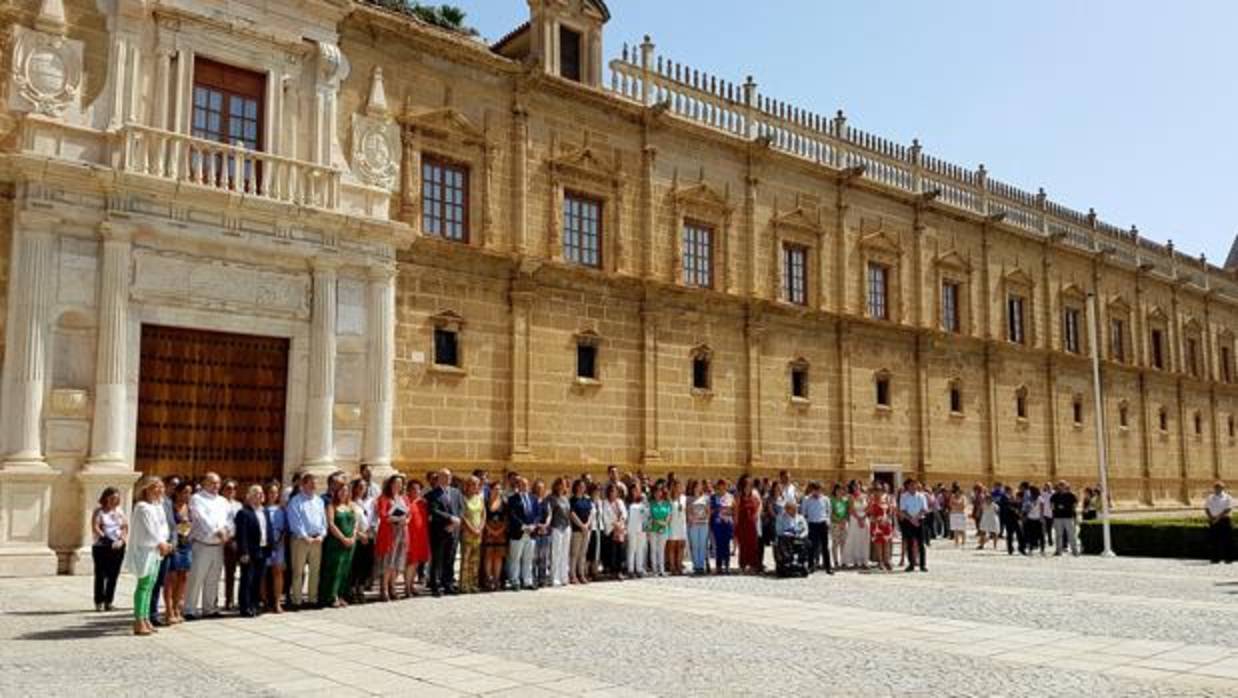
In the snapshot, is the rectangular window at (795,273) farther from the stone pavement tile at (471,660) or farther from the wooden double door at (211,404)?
the stone pavement tile at (471,660)

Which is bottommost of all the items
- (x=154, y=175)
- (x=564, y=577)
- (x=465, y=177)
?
(x=564, y=577)

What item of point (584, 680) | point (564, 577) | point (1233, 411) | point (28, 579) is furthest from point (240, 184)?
point (1233, 411)

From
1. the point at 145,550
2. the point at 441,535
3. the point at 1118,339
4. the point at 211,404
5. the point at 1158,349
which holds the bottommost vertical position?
the point at 441,535

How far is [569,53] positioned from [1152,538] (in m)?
15.7

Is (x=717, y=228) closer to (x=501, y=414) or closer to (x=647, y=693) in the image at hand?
(x=501, y=414)

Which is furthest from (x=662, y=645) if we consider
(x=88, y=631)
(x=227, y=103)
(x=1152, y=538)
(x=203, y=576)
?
(x=1152, y=538)

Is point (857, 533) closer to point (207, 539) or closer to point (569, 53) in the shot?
point (207, 539)

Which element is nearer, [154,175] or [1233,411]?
[154,175]

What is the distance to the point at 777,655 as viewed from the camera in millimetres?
8445

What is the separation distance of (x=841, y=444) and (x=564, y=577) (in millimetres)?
13479

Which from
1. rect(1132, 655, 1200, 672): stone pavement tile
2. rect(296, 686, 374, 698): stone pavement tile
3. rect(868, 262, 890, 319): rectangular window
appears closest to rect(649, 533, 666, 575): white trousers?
rect(1132, 655, 1200, 672): stone pavement tile

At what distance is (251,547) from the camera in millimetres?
10852

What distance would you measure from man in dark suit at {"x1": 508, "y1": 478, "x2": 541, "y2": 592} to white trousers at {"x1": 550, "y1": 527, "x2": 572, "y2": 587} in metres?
0.35

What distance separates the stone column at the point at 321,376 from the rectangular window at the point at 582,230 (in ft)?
19.0
